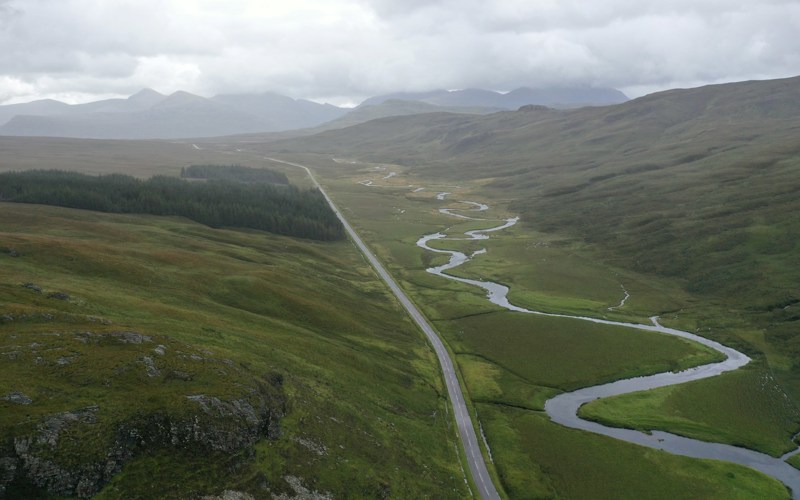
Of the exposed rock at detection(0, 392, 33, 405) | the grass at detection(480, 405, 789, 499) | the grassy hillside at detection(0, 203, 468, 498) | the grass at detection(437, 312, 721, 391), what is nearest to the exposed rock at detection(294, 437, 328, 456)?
the grassy hillside at detection(0, 203, 468, 498)

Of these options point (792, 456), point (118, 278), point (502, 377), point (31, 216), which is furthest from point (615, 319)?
point (31, 216)

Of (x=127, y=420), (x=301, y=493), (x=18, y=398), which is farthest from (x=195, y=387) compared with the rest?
(x=301, y=493)

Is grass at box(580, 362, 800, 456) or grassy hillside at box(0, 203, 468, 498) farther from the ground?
grassy hillside at box(0, 203, 468, 498)

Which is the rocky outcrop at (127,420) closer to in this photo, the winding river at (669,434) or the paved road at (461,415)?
the paved road at (461,415)

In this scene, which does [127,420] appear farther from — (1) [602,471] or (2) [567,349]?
(2) [567,349]

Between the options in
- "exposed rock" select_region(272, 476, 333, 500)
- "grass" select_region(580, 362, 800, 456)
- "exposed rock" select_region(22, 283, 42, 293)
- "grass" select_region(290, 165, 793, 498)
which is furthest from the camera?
"grass" select_region(580, 362, 800, 456)

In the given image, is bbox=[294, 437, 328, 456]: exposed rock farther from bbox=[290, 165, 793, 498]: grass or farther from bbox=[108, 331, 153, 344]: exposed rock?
bbox=[290, 165, 793, 498]: grass

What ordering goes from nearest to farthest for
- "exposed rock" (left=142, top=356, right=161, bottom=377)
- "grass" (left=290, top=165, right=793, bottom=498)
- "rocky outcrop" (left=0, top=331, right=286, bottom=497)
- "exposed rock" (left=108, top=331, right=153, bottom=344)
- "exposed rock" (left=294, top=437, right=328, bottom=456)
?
"rocky outcrop" (left=0, top=331, right=286, bottom=497) → "exposed rock" (left=142, top=356, right=161, bottom=377) → "exposed rock" (left=294, top=437, right=328, bottom=456) → "exposed rock" (left=108, top=331, right=153, bottom=344) → "grass" (left=290, top=165, right=793, bottom=498)

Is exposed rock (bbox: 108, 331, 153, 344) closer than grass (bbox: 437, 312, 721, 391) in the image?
Yes
